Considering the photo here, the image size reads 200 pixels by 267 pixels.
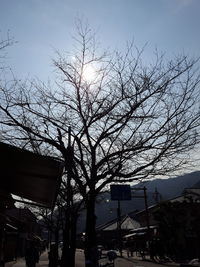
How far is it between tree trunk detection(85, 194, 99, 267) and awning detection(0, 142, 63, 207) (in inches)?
109

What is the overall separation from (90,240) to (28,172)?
5495 millimetres

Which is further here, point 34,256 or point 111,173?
point 34,256

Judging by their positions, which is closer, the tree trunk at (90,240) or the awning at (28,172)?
the awning at (28,172)

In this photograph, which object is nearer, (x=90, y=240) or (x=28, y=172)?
(x=28, y=172)

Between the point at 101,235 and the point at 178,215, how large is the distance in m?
51.5

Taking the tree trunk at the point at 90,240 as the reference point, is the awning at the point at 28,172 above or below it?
above

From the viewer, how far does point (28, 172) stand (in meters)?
8.49

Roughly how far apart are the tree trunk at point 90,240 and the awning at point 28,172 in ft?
9.08

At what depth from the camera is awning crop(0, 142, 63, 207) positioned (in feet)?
24.2

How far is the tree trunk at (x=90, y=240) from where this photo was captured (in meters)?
12.3

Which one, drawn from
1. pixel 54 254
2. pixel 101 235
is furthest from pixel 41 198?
pixel 101 235

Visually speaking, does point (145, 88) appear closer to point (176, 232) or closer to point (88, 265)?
point (88, 265)

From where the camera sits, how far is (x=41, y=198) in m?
11.6

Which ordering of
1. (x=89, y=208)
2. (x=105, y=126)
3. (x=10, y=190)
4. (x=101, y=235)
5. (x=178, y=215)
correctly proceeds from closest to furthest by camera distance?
(x=10, y=190) < (x=89, y=208) < (x=105, y=126) < (x=178, y=215) < (x=101, y=235)
